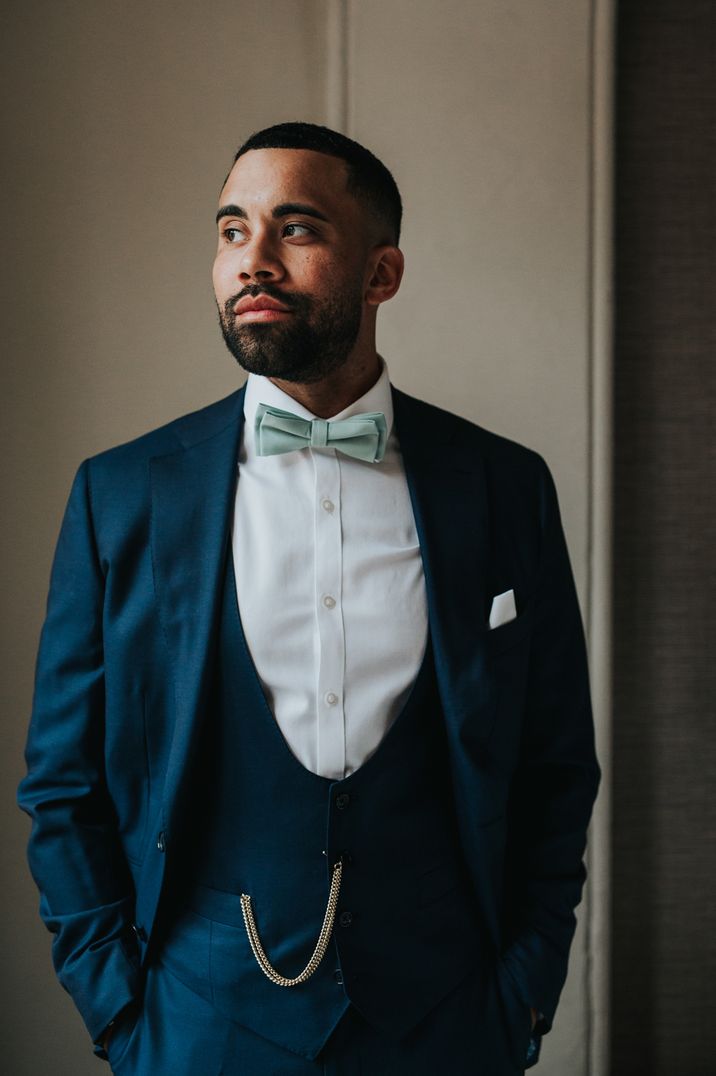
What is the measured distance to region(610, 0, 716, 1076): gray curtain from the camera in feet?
6.79

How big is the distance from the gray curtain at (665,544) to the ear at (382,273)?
0.77m

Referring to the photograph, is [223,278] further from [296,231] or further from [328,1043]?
[328,1043]

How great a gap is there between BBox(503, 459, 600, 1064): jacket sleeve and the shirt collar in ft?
0.95

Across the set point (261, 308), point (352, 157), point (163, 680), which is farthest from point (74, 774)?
point (352, 157)

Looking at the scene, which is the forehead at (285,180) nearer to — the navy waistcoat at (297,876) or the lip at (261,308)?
the lip at (261,308)

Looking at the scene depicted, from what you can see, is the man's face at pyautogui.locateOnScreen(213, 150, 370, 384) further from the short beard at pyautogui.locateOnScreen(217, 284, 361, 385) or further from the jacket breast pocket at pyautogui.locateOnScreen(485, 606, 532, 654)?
the jacket breast pocket at pyautogui.locateOnScreen(485, 606, 532, 654)

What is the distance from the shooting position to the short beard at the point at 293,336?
1.34 meters

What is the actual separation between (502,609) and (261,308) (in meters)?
0.55

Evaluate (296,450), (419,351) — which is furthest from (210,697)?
(419,351)

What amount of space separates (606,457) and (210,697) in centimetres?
100

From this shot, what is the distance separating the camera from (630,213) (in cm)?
207

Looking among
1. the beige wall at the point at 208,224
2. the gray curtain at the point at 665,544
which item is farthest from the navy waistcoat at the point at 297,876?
the gray curtain at the point at 665,544

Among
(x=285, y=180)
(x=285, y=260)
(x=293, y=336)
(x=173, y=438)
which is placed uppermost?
(x=285, y=180)

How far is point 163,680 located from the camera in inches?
52.6
